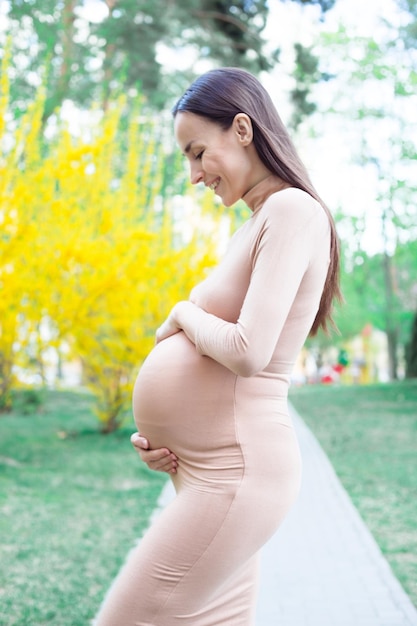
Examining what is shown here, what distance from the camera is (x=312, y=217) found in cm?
168

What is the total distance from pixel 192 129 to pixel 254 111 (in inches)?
5.7

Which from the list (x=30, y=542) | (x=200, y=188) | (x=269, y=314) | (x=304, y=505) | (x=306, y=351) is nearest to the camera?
(x=269, y=314)

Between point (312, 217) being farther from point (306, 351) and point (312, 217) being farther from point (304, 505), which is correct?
point (306, 351)

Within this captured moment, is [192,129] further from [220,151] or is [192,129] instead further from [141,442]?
[141,442]

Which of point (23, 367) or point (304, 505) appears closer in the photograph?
point (304, 505)

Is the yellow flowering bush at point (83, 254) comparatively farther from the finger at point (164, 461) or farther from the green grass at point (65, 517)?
the finger at point (164, 461)

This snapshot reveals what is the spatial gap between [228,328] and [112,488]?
6.47 m

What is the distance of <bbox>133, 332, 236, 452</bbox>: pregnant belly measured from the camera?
5.54 feet

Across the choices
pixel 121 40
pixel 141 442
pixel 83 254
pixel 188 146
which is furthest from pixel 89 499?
pixel 121 40

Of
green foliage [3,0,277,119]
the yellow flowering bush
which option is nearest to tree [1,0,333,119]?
green foliage [3,0,277,119]

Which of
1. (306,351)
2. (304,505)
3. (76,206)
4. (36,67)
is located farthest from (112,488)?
(306,351)

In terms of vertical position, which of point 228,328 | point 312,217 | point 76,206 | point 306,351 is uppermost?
point 312,217

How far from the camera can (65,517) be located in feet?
21.0

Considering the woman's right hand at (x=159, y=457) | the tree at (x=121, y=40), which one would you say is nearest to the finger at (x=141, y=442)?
the woman's right hand at (x=159, y=457)
